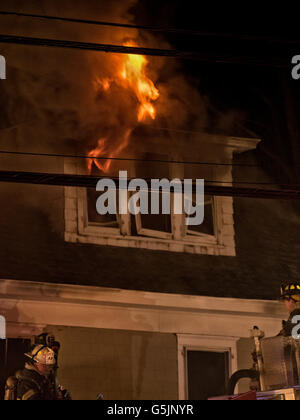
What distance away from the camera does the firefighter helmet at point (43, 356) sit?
12.7 meters

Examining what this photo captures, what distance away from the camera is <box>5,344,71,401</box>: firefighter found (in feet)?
40.2

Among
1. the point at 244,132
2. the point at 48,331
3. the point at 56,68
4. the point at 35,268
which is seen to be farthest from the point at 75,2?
the point at 48,331

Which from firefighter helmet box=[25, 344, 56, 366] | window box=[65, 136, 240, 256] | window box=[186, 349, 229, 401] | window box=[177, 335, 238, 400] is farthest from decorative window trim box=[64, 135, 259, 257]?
firefighter helmet box=[25, 344, 56, 366]

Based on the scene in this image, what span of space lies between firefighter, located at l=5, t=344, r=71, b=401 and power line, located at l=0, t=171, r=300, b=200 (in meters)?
2.61

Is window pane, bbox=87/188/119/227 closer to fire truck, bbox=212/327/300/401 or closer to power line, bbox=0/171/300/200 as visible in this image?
fire truck, bbox=212/327/300/401

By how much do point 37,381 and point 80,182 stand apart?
2.88 m

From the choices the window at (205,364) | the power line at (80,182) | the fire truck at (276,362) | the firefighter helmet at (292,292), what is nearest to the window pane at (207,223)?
the window at (205,364)

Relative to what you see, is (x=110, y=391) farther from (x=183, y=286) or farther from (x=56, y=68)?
(x=56, y=68)

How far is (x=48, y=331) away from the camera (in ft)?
47.9

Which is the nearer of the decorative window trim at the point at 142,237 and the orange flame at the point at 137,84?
the decorative window trim at the point at 142,237

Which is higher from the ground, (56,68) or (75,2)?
(75,2)

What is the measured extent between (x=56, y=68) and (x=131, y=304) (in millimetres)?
4745

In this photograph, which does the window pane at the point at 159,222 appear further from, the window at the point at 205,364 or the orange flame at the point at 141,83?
the window at the point at 205,364
